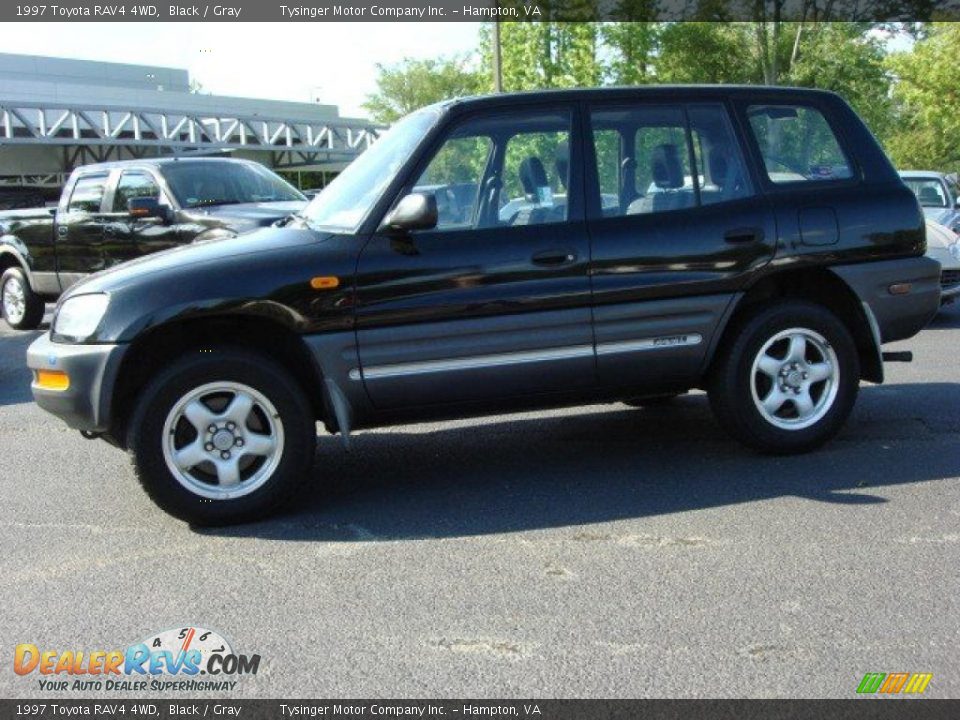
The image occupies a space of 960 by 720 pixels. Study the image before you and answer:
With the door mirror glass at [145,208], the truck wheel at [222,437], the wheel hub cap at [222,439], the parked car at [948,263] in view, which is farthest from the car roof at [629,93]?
the door mirror glass at [145,208]

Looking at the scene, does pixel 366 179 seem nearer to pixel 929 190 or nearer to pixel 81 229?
pixel 81 229

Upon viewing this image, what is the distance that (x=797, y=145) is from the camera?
19.4 ft

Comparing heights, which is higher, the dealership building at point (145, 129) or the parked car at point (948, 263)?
the dealership building at point (145, 129)

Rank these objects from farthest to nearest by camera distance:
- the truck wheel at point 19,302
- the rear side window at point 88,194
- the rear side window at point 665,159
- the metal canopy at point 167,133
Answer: the metal canopy at point 167,133 < the truck wheel at point 19,302 < the rear side window at point 88,194 < the rear side window at point 665,159

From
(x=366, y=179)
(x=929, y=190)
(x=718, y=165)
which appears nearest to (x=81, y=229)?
(x=366, y=179)

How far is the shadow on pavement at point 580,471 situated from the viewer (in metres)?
5.10

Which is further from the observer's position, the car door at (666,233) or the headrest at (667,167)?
the headrest at (667,167)

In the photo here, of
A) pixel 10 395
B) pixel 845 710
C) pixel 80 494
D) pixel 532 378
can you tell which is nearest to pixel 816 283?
pixel 532 378

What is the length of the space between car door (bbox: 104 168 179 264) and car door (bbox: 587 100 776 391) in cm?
681

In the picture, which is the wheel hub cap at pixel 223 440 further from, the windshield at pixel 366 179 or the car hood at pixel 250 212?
the car hood at pixel 250 212

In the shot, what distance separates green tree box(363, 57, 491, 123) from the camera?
2773 inches

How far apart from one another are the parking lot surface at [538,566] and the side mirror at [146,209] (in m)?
4.78

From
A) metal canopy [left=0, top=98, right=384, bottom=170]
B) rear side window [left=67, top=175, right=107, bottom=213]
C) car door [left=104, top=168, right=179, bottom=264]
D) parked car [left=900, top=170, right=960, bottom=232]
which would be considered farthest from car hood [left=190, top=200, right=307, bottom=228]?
metal canopy [left=0, top=98, right=384, bottom=170]

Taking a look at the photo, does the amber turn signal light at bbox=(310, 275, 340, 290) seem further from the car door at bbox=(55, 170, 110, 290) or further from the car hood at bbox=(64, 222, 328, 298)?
the car door at bbox=(55, 170, 110, 290)
